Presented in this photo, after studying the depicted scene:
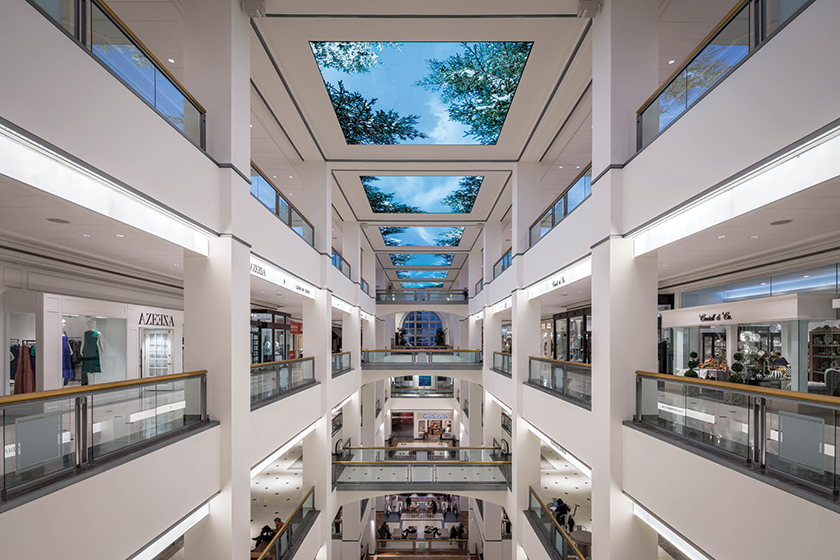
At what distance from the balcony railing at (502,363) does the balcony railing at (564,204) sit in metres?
3.79

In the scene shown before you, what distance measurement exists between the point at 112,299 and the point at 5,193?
735 cm

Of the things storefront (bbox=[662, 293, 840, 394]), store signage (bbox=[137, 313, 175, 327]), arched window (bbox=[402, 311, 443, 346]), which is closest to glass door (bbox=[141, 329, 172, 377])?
store signage (bbox=[137, 313, 175, 327])

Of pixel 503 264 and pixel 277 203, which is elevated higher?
pixel 277 203

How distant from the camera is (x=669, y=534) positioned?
15.2 feet

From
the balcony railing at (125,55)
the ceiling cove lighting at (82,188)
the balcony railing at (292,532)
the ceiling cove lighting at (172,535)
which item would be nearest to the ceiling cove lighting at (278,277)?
the ceiling cove lighting at (82,188)

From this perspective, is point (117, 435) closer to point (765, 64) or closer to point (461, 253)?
point (765, 64)

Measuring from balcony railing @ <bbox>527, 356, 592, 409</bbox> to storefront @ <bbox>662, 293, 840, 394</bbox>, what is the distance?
2.05 meters

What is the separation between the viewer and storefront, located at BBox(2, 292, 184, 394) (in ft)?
24.0

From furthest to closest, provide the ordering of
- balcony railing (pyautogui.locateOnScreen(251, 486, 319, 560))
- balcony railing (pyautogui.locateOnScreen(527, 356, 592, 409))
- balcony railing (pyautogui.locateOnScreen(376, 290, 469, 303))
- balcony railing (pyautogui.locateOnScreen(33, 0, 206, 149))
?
balcony railing (pyautogui.locateOnScreen(376, 290, 469, 303))
balcony railing (pyautogui.locateOnScreen(251, 486, 319, 560))
balcony railing (pyautogui.locateOnScreen(527, 356, 592, 409))
balcony railing (pyautogui.locateOnScreen(33, 0, 206, 149))

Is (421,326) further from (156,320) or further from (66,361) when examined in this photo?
(66,361)

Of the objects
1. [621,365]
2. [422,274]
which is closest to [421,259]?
[422,274]

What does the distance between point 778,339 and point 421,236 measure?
1419cm

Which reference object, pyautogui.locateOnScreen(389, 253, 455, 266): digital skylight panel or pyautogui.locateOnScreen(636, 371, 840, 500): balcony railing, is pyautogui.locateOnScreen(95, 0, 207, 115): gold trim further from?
pyautogui.locateOnScreen(389, 253, 455, 266): digital skylight panel

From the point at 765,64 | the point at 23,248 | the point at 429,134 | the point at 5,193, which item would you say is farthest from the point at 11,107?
the point at 429,134
